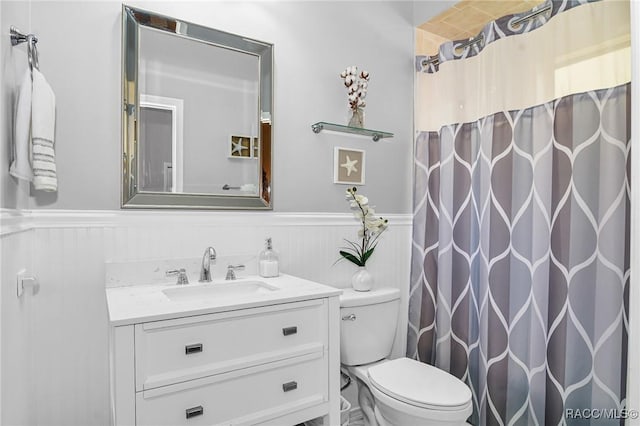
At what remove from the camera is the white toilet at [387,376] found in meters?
1.53

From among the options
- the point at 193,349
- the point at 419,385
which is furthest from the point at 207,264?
the point at 419,385

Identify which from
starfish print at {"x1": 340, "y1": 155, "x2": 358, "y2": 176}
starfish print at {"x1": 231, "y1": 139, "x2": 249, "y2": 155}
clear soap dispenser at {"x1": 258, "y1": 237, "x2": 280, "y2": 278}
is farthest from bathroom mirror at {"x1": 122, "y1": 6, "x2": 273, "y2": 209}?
starfish print at {"x1": 340, "y1": 155, "x2": 358, "y2": 176}

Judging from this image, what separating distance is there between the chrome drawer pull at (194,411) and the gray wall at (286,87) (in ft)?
2.69

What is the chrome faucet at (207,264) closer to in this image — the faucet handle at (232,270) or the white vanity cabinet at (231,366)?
the faucet handle at (232,270)

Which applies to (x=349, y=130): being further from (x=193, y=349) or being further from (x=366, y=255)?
(x=193, y=349)

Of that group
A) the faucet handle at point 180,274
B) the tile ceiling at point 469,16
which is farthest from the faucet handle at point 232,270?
the tile ceiling at point 469,16

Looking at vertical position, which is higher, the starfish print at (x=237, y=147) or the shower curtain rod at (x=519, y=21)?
the shower curtain rod at (x=519, y=21)

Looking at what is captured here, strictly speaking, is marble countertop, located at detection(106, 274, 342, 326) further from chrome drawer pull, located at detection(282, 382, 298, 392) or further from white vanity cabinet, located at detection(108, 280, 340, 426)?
chrome drawer pull, located at detection(282, 382, 298, 392)

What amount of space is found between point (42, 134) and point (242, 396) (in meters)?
1.10

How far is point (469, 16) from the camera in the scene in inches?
87.2

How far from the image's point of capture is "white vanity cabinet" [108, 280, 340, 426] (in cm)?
115

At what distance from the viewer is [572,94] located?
157 centimetres

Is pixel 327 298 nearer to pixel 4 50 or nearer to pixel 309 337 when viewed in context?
pixel 309 337

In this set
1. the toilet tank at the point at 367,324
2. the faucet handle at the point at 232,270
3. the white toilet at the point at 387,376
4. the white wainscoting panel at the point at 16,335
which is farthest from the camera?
the toilet tank at the point at 367,324
